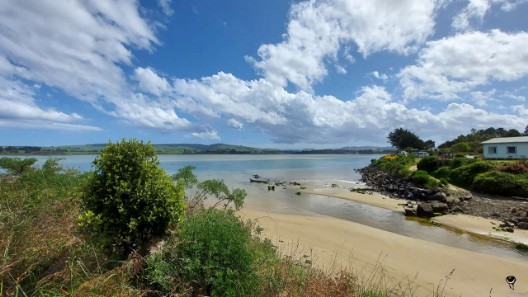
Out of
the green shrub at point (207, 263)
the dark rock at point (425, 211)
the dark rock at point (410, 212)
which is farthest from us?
the dark rock at point (410, 212)

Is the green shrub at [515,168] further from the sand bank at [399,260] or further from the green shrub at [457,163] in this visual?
the sand bank at [399,260]

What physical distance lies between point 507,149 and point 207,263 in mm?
54875

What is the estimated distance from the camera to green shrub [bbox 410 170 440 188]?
31734mm

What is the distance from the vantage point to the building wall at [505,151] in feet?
141

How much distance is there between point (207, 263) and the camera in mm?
5637

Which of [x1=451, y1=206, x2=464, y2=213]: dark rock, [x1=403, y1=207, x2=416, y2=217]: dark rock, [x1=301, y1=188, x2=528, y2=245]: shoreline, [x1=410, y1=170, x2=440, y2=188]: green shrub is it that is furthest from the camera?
[x1=410, y1=170, x2=440, y2=188]: green shrub

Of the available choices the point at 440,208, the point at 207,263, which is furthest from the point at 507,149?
the point at 207,263

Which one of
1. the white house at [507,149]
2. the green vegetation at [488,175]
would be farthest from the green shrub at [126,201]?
the white house at [507,149]

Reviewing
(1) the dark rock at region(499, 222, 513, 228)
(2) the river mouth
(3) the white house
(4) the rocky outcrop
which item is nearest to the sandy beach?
(1) the dark rock at region(499, 222, 513, 228)

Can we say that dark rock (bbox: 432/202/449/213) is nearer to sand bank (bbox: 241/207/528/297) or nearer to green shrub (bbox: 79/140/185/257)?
sand bank (bbox: 241/207/528/297)

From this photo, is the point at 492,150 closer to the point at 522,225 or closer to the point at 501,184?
the point at 501,184

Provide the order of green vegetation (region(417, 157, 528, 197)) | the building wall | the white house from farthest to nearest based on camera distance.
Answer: the white house
the building wall
green vegetation (region(417, 157, 528, 197))

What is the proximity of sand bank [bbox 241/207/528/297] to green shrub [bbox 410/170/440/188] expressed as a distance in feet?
56.1

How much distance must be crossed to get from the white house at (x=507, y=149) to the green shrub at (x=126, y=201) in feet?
167
